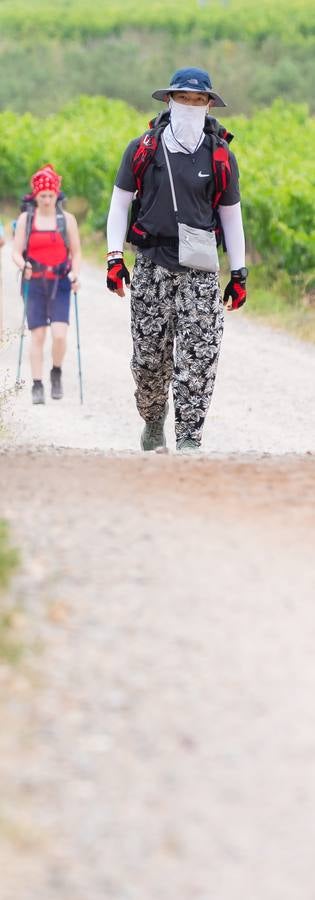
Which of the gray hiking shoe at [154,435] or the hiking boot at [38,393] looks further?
the hiking boot at [38,393]

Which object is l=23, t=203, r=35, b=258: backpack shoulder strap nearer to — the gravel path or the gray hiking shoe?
the gravel path

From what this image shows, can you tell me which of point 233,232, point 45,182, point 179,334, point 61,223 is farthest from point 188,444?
point 61,223

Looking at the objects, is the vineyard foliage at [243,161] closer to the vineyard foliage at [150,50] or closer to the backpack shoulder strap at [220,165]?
the backpack shoulder strap at [220,165]

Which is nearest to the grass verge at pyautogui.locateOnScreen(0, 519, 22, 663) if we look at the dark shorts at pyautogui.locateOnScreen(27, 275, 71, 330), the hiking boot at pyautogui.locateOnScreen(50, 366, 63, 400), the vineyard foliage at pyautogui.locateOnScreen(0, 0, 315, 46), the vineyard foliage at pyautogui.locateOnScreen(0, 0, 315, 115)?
the dark shorts at pyautogui.locateOnScreen(27, 275, 71, 330)

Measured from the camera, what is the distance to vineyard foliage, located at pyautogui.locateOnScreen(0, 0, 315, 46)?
54625 millimetres

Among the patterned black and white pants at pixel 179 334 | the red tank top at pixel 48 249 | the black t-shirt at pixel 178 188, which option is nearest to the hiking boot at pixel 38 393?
the red tank top at pixel 48 249


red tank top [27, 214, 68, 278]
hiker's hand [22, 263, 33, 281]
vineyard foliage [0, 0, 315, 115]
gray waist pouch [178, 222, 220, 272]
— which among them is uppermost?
vineyard foliage [0, 0, 315, 115]

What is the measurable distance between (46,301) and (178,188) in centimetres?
459

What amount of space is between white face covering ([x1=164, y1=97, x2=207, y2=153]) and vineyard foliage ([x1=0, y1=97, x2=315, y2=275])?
872cm

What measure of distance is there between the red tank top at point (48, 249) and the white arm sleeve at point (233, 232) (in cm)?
398

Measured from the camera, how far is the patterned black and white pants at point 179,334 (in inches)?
314

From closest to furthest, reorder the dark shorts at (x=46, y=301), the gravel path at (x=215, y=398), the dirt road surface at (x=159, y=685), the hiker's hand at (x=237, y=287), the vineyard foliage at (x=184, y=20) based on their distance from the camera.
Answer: the dirt road surface at (x=159, y=685) < the hiker's hand at (x=237, y=287) < the gravel path at (x=215, y=398) < the dark shorts at (x=46, y=301) < the vineyard foliage at (x=184, y=20)

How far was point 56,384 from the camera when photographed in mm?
12820

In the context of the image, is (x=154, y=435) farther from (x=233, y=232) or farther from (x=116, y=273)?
(x=233, y=232)
